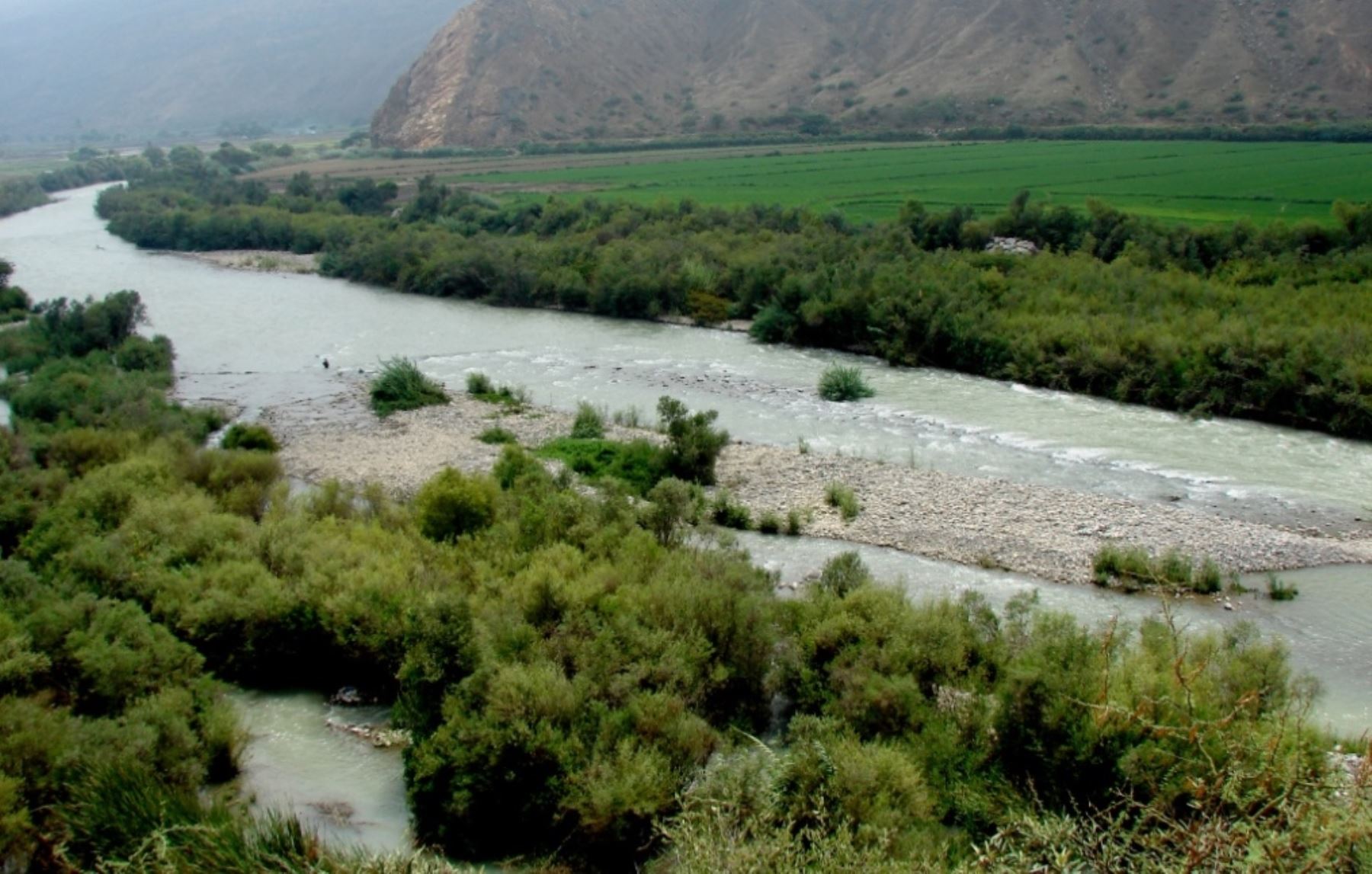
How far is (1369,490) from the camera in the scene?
760 inches

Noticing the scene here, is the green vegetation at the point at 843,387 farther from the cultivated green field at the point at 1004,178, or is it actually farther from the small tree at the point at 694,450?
the cultivated green field at the point at 1004,178

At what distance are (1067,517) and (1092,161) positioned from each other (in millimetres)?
45884

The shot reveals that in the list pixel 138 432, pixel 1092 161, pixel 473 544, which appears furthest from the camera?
pixel 1092 161

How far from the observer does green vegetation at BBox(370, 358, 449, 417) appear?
85.6 feet

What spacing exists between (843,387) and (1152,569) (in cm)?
1201

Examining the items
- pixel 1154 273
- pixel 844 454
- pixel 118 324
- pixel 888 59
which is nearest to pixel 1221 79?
pixel 888 59

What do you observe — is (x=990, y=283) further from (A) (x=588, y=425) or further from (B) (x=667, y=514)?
(B) (x=667, y=514)

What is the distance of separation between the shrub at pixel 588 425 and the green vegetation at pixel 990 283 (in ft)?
30.8

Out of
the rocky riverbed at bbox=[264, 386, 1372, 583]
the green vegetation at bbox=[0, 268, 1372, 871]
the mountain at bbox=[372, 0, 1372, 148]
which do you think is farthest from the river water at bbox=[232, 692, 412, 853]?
the mountain at bbox=[372, 0, 1372, 148]

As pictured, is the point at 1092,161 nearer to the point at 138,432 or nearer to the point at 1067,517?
the point at 1067,517

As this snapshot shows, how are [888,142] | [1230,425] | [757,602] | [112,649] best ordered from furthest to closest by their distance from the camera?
[888,142] → [1230,425] → [757,602] → [112,649]

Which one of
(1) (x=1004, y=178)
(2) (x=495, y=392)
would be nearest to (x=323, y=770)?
(2) (x=495, y=392)

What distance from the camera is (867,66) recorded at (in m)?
90.7

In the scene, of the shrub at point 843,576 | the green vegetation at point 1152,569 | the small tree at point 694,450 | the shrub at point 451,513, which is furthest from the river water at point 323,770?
the green vegetation at point 1152,569
